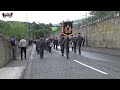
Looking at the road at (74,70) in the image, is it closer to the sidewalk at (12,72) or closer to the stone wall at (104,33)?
the sidewalk at (12,72)

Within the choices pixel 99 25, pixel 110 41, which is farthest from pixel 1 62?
pixel 99 25

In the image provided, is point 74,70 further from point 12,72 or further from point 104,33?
point 104,33

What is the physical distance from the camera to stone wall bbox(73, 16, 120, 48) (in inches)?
1425

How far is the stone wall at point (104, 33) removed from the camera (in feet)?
119

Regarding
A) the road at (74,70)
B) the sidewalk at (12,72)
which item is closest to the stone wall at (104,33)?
the road at (74,70)

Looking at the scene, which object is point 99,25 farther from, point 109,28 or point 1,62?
point 1,62

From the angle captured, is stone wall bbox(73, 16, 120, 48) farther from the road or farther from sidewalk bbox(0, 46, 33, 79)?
sidewalk bbox(0, 46, 33, 79)

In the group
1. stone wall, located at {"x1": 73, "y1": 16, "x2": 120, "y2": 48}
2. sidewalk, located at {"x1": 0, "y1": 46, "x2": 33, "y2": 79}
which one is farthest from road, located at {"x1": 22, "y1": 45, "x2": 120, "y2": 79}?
stone wall, located at {"x1": 73, "y1": 16, "x2": 120, "y2": 48}

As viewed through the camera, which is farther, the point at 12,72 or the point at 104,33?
the point at 104,33

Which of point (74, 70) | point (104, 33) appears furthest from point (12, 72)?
point (104, 33)

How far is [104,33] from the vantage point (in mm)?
41688

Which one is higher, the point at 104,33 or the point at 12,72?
the point at 104,33

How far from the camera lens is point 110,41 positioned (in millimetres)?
38344
